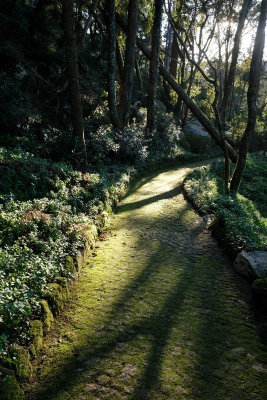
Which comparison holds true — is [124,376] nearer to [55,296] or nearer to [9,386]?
[9,386]

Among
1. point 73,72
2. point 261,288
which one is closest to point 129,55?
point 73,72

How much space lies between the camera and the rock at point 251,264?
16.5 ft

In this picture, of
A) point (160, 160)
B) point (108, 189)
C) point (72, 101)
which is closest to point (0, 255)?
point (108, 189)

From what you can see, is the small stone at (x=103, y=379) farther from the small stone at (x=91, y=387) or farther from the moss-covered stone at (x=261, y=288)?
the moss-covered stone at (x=261, y=288)

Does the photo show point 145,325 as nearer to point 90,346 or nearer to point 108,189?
point 90,346

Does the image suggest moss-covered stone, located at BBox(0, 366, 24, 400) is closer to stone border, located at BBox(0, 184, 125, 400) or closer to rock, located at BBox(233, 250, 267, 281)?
stone border, located at BBox(0, 184, 125, 400)

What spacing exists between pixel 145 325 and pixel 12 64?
48.9 feet

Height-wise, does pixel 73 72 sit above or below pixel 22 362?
above

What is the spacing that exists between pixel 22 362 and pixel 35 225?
246cm

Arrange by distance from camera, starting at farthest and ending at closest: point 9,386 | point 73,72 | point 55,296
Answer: point 73,72
point 55,296
point 9,386

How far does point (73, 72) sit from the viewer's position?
932 centimetres

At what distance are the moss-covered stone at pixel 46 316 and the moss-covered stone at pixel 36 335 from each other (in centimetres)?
16

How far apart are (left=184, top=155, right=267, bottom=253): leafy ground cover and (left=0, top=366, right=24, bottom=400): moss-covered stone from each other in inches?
192

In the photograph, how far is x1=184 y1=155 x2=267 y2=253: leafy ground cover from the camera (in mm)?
6277
